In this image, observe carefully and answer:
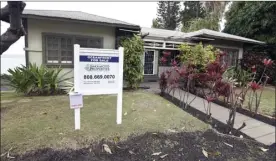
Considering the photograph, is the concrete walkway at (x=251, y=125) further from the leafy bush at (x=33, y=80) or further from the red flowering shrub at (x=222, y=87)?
the leafy bush at (x=33, y=80)

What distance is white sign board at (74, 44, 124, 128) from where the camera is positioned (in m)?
3.48

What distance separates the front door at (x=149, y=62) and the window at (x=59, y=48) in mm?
3935

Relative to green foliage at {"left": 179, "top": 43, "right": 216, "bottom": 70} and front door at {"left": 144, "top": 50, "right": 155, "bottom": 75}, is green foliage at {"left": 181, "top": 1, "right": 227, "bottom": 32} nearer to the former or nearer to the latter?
front door at {"left": 144, "top": 50, "right": 155, "bottom": 75}

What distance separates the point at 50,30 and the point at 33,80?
240cm

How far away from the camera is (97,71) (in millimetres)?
3650

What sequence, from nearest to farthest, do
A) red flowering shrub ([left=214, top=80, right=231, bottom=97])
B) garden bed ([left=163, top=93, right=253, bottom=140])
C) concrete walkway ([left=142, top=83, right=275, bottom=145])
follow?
concrete walkway ([left=142, top=83, right=275, bottom=145]), garden bed ([left=163, top=93, right=253, bottom=140]), red flowering shrub ([left=214, top=80, right=231, bottom=97])

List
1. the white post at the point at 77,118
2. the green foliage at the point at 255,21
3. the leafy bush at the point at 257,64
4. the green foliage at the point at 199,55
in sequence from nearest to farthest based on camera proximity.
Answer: the white post at the point at 77,118
the green foliage at the point at 199,55
the leafy bush at the point at 257,64
the green foliage at the point at 255,21

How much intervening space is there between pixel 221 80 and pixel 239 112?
1697 millimetres

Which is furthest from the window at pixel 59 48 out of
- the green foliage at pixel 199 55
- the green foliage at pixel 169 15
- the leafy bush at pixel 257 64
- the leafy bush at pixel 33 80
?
the green foliage at pixel 169 15

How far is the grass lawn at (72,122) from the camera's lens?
3266 millimetres

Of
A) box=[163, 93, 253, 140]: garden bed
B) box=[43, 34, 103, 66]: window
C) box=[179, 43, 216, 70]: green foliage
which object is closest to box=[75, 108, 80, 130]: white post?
box=[163, 93, 253, 140]: garden bed

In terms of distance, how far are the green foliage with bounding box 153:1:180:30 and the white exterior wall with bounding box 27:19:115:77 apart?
1012 inches

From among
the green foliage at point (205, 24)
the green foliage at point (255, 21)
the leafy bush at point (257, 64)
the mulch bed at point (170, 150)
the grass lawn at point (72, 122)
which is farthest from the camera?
the green foliage at point (205, 24)

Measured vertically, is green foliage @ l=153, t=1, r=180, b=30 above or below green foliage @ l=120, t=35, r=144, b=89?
above
